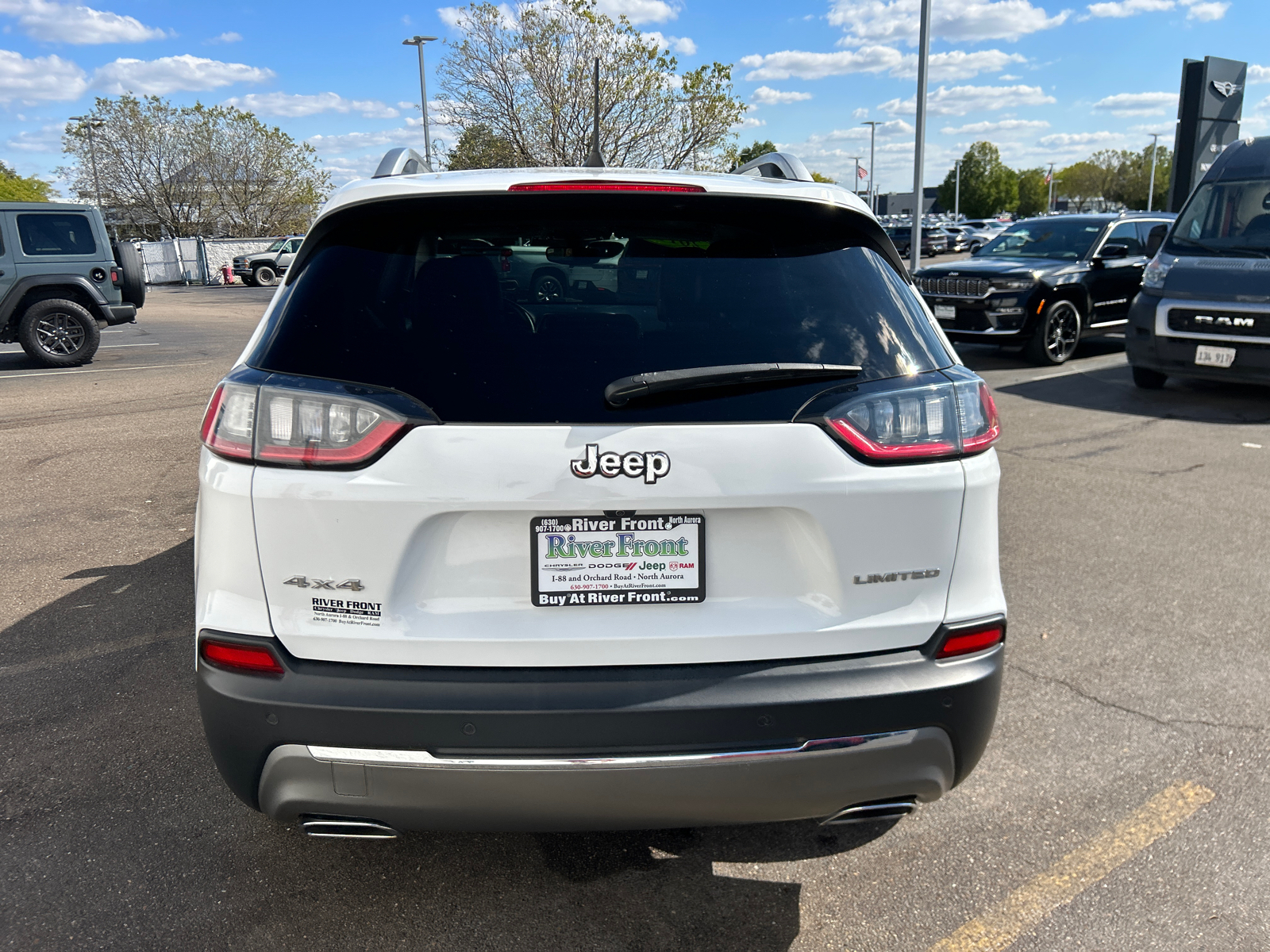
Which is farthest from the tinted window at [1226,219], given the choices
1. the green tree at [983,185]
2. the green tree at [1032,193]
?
the green tree at [1032,193]

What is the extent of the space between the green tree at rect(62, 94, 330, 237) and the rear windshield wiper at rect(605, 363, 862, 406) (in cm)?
5593

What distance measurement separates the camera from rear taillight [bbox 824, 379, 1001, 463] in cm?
204

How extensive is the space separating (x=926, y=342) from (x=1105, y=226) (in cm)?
1195

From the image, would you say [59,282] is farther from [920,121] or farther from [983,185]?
[983,185]

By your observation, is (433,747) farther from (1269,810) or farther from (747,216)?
(1269,810)

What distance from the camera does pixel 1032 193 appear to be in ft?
463

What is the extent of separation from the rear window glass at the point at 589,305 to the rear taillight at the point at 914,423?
0.07 m

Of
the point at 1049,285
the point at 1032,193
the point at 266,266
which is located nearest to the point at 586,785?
the point at 1049,285

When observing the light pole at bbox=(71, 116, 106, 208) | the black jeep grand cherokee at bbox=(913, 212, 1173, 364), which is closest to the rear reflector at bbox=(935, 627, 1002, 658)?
the black jeep grand cherokee at bbox=(913, 212, 1173, 364)

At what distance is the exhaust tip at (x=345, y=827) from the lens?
2074 mm

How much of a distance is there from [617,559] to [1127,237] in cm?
1295

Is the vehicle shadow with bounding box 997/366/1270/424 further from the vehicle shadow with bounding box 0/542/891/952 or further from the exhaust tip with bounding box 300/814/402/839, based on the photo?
the exhaust tip with bounding box 300/814/402/839

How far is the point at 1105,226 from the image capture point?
490 inches

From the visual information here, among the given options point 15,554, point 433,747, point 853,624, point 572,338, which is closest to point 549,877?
point 433,747
